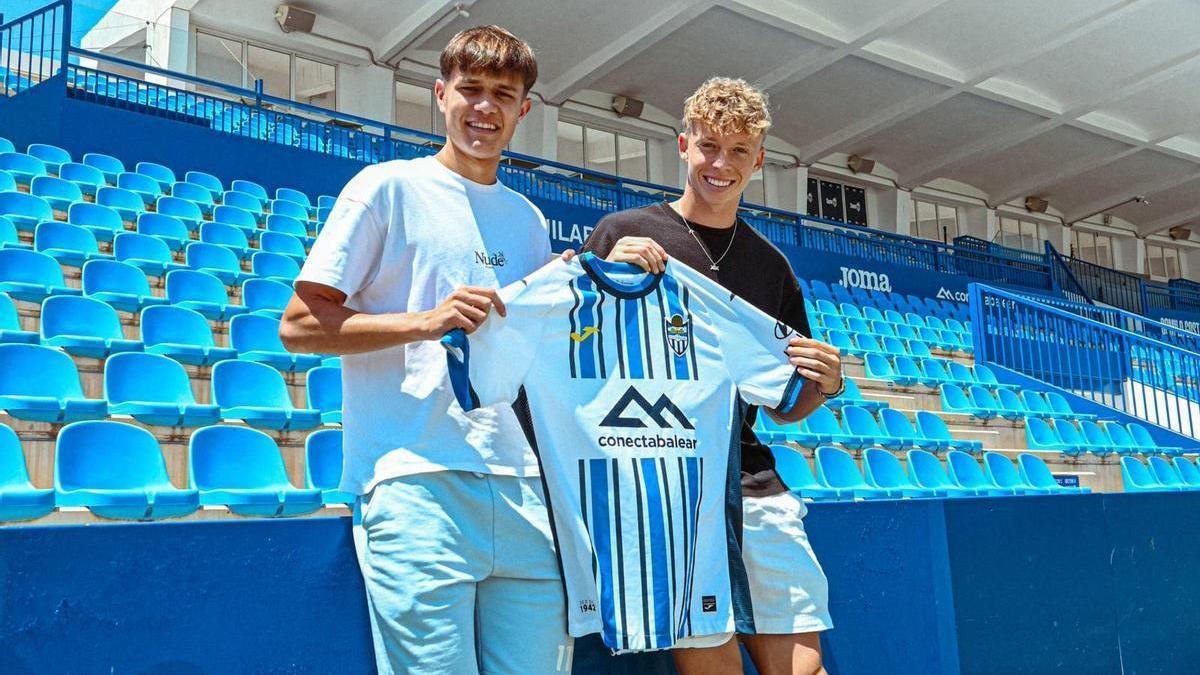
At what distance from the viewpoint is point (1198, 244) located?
3061 centimetres

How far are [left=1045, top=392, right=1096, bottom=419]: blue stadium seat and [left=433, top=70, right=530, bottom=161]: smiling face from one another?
31.7 feet

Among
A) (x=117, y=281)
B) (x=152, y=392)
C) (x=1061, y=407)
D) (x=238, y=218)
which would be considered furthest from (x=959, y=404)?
(x=152, y=392)

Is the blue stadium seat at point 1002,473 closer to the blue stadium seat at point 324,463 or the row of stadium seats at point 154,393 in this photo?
the row of stadium seats at point 154,393

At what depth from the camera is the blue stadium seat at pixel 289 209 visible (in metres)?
10.7

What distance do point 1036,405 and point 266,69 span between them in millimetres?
12610

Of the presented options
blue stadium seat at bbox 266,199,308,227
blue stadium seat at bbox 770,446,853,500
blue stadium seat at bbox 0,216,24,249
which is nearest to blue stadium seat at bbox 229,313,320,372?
blue stadium seat at bbox 0,216,24,249

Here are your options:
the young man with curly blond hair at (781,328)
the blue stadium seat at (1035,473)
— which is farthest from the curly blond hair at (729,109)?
the blue stadium seat at (1035,473)

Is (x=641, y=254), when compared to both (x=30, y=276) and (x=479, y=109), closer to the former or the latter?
(x=479, y=109)

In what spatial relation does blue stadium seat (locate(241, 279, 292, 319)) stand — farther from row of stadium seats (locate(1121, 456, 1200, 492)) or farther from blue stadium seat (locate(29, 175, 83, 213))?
row of stadium seats (locate(1121, 456, 1200, 492))

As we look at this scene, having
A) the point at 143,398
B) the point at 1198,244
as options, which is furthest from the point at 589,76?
the point at 1198,244

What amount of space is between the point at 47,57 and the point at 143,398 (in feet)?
27.0

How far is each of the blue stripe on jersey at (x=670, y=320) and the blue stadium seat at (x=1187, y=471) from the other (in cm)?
811

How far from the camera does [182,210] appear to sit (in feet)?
31.2

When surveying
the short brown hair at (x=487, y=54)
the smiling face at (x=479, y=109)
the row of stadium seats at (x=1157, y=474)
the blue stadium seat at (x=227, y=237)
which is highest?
the blue stadium seat at (x=227, y=237)
